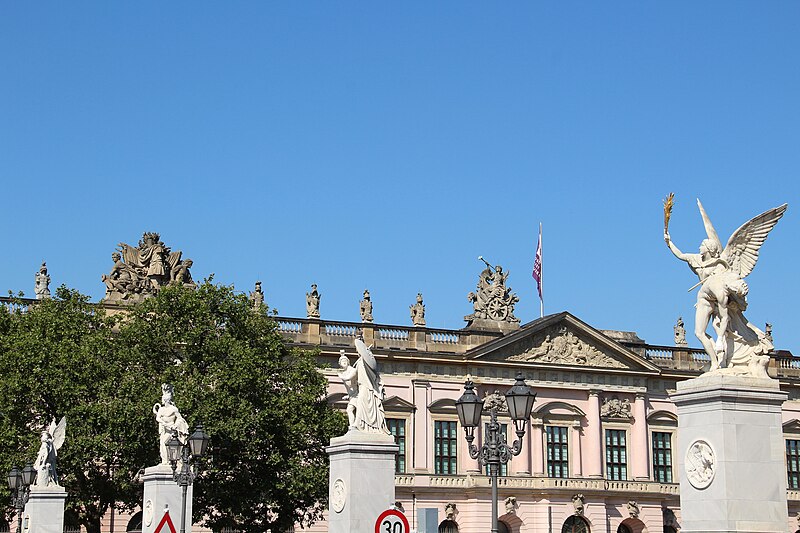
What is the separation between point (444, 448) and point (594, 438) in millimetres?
8225

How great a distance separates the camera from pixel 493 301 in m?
65.4

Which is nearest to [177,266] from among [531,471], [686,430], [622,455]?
[531,471]

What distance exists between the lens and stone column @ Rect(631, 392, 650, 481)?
216 ft

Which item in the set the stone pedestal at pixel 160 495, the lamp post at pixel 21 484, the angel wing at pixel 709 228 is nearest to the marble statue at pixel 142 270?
the lamp post at pixel 21 484

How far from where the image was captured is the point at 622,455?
217ft

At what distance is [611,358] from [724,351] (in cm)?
4811

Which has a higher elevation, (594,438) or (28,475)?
(594,438)

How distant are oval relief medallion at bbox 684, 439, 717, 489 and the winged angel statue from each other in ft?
3.85

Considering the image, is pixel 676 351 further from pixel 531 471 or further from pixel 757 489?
pixel 757 489

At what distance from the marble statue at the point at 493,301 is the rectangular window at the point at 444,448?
6.06 m

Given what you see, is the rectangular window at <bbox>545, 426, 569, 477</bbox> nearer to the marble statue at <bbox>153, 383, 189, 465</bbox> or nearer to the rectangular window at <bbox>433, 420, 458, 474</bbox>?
the rectangular window at <bbox>433, 420, 458, 474</bbox>

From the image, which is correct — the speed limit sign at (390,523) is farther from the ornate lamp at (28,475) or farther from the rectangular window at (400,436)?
the rectangular window at (400,436)

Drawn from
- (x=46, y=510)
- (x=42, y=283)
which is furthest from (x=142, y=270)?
(x=46, y=510)

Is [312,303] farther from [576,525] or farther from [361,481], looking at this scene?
[361,481]
